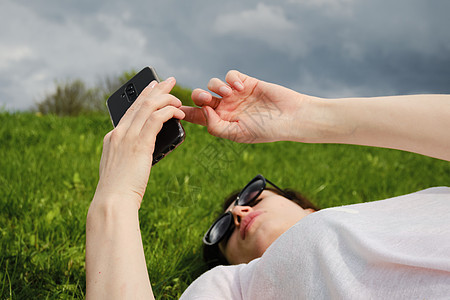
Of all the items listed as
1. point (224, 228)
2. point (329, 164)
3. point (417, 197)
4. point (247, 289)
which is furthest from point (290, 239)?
point (329, 164)

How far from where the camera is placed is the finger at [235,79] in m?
1.66

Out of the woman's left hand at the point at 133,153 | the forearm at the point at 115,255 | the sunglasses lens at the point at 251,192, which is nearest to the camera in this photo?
the forearm at the point at 115,255

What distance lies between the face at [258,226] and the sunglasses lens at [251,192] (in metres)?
0.06

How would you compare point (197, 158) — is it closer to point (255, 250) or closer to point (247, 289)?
point (255, 250)

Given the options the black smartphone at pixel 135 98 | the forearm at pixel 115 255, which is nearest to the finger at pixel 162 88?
the black smartphone at pixel 135 98

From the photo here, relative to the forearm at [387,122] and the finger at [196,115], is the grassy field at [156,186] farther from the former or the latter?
the forearm at [387,122]

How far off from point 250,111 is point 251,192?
0.79 metres

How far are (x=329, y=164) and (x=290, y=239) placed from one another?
4038 millimetres

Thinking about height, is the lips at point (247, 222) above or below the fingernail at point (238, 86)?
below

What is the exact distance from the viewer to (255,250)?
6.94 feet

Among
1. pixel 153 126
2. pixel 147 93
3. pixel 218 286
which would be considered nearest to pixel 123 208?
pixel 153 126

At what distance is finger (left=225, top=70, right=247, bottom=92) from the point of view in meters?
1.66

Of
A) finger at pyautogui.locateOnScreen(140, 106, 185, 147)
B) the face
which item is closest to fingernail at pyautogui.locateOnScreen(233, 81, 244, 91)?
finger at pyautogui.locateOnScreen(140, 106, 185, 147)

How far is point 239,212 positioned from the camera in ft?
7.48
